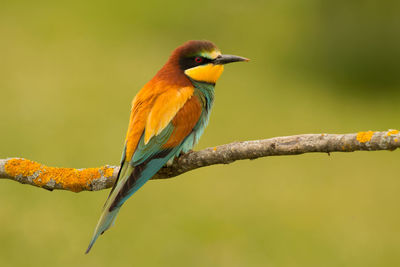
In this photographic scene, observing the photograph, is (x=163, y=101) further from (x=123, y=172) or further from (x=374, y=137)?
(x=374, y=137)

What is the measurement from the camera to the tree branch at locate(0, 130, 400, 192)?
162cm

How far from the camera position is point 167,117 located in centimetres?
226

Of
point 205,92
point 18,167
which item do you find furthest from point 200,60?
point 18,167

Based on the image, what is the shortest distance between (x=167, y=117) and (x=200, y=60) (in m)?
0.36

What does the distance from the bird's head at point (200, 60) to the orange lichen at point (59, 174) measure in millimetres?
606

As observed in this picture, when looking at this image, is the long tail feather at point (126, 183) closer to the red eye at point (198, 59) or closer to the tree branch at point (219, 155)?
the tree branch at point (219, 155)

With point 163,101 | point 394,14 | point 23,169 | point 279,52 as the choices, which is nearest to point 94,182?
point 23,169

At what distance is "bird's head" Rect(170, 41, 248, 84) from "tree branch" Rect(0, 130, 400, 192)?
46 cm

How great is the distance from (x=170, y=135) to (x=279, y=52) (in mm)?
6383

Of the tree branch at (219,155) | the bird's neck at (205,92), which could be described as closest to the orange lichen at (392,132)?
the tree branch at (219,155)

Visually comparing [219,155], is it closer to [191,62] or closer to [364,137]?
[364,137]

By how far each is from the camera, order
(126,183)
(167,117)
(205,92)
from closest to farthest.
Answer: (126,183) < (167,117) < (205,92)

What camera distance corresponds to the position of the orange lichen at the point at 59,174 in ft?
6.98

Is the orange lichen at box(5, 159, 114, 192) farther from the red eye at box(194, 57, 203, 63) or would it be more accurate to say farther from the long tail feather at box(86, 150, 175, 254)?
the red eye at box(194, 57, 203, 63)
